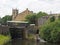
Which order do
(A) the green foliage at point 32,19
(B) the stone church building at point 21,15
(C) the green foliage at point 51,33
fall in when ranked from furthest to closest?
(B) the stone church building at point 21,15 → (A) the green foliage at point 32,19 → (C) the green foliage at point 51,33

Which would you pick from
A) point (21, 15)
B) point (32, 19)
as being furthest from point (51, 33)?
point (21, 15)

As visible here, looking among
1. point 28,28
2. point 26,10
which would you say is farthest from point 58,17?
point 26,10

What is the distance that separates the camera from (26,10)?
465 feet

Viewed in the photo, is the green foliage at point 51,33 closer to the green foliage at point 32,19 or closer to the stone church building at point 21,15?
the green foliage at point 32,19

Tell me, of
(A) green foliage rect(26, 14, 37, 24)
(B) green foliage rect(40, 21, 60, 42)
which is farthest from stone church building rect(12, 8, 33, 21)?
(B) green foliage rect(40, 21, 60, 42)

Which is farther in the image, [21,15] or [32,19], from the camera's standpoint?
[21,15]

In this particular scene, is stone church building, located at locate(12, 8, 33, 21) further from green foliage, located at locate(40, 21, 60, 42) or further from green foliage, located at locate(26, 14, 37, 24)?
green foliage, located at locate(40, 21, 60, 42)

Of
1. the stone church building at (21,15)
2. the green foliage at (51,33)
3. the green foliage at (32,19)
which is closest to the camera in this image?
the green foliage at (51,33)

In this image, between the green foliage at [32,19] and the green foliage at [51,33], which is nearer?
the green foliage at [51,33]

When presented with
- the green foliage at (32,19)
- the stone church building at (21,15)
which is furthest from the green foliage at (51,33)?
the stone church building at (21,15)

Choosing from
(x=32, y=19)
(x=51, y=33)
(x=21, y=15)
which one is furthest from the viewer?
(x=21, y=15)

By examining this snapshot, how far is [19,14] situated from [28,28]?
1707 inches

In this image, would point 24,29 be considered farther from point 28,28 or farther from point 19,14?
Result: point 19,14

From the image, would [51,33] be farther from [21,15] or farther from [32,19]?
[21,15]
